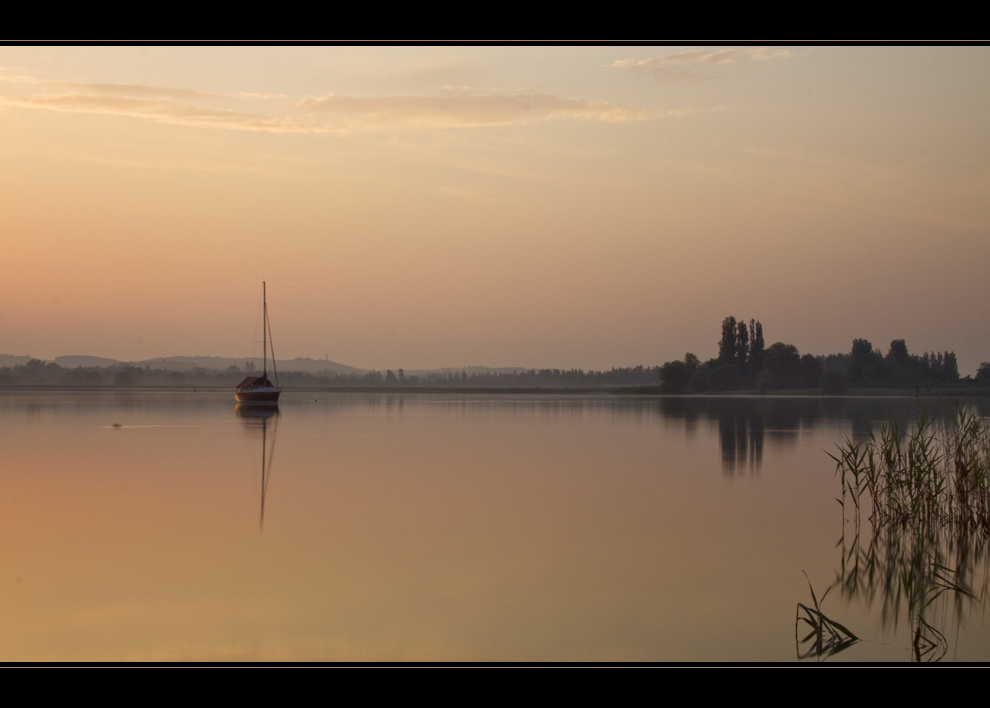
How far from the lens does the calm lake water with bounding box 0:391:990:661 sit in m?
7.56

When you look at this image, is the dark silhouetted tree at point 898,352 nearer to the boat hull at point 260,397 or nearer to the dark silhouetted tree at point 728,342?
the dark silhouetted tree at point 728,342

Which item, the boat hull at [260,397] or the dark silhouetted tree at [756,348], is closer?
the boat hull at [260,397]

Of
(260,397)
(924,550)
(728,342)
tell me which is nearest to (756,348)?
(728,342)

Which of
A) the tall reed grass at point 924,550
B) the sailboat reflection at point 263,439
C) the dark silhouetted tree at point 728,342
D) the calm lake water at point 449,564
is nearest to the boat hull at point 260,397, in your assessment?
the sailboat reflection at point 263,439

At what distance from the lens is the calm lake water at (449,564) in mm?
7559

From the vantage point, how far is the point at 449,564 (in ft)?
34.3

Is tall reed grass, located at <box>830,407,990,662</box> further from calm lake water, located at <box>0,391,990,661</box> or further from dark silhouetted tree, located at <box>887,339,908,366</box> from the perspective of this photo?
dark silhouetted tree, located at <box>887,339,908,366</box>

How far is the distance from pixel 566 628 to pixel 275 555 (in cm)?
455

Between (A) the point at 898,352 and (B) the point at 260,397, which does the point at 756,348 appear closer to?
(A) the point at 898,352

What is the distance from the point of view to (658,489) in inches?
692

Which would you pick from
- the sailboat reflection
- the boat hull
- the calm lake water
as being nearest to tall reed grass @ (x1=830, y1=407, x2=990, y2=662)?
the calm lake water

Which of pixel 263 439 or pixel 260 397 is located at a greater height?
pixel 260 397

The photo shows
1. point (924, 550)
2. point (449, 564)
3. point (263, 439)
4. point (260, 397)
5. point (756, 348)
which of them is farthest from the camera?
point (756, 348)
